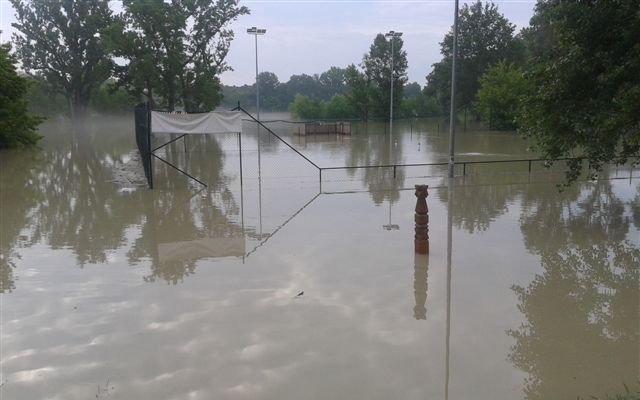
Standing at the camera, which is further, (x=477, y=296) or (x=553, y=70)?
(x=553, y=70)

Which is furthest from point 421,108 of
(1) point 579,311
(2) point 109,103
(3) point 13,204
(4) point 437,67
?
(1) point 579,311

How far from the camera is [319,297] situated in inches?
310

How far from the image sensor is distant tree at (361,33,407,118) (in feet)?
246

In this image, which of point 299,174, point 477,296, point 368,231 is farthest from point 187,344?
point 299,174

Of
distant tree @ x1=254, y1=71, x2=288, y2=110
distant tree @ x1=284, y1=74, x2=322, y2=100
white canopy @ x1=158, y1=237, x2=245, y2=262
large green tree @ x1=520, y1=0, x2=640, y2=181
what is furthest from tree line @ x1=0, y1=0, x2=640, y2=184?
distant tree @ x1=284, y1=74, x2=322, y2=100

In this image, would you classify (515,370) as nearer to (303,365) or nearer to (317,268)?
(303,365)

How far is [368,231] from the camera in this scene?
1184 cm

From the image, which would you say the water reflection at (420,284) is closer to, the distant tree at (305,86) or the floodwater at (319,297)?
the floodwater at (319,297)

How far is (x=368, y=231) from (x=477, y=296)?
13.7ft

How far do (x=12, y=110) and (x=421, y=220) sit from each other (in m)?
31.3

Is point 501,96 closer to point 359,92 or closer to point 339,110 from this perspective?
point 359,92

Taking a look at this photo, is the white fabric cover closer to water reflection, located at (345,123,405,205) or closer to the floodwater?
the floodwater

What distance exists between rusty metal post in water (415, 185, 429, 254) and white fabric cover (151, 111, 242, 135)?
8171mm

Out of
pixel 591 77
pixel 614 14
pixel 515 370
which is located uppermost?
pixel 614 14
